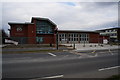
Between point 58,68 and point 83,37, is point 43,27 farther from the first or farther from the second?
point 58,68

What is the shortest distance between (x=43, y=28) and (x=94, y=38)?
1701cm

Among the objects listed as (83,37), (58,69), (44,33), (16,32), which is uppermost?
→ (16,32)

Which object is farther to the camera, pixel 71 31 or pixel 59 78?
pixel 71 31

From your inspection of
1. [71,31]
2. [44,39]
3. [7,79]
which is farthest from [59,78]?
[71,31]

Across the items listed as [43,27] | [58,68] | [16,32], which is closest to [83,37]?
[43,27]

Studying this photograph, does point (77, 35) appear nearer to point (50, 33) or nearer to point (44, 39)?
point (50, 33)

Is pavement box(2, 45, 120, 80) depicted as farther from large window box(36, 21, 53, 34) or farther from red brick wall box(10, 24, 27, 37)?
large window box(36, 21, 53, 34)

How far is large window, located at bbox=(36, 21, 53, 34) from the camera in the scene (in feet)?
100

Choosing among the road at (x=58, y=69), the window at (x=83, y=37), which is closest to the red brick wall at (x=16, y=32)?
the window at (x=83, y=37)

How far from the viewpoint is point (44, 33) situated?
3058 centimetres

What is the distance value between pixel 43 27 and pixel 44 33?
1.88 meters

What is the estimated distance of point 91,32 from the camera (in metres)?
36.0

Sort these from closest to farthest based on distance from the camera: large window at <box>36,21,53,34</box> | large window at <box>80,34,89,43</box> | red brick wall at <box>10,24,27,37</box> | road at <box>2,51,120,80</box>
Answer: road at <box>2,51,120,80</box> → red brick wall at <box>10,24,27,37</box> → large window at <box>36,21,53,34</box> → large window at <box>80,34,89,43</box>

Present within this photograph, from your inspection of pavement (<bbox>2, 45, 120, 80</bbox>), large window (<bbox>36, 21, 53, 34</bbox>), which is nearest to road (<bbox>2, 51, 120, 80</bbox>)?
pavement (<bbox>2, 45, 120, 80</bbox>)
